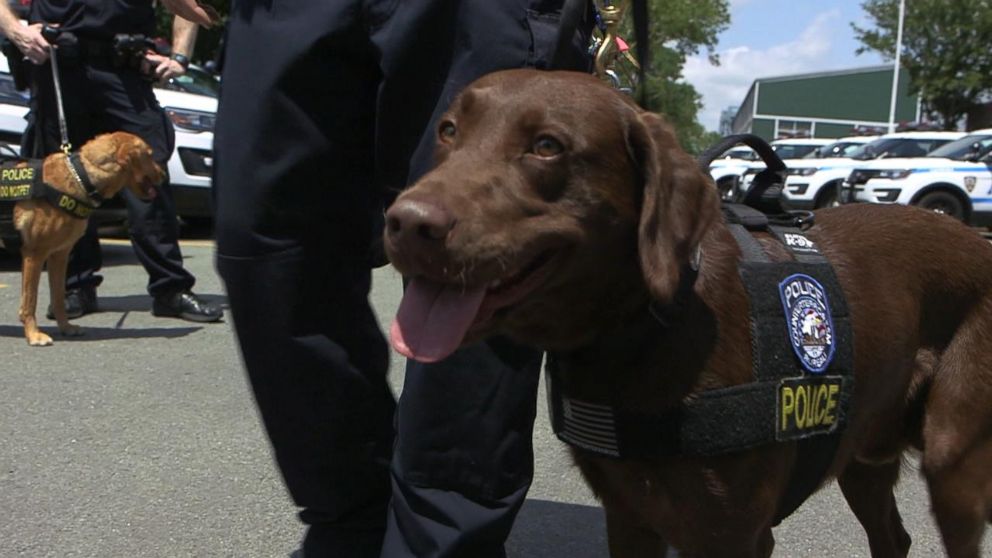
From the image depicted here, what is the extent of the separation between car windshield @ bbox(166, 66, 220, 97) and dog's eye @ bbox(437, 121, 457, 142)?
8045mm

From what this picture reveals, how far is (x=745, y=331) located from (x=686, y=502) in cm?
36

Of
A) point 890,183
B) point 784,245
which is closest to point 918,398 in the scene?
point 784,245

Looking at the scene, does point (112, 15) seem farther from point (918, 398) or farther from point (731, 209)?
point (918, 398)

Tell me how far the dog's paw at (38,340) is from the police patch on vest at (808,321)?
463 cm

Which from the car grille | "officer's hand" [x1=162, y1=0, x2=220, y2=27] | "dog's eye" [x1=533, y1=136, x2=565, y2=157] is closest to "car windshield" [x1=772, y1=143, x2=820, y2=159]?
the car grille

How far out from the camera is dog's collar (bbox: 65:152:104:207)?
573cm

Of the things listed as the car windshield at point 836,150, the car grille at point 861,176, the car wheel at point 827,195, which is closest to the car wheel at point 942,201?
the car grille at point 861,176

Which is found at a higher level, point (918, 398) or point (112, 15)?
point (112, 15)

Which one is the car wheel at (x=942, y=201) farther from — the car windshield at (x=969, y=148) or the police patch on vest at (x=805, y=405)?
the police patch on vest at (x=805, y=405)

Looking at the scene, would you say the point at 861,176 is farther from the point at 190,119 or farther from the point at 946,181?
the point at 190,119

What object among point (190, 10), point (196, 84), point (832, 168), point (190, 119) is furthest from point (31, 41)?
point (832, 168)

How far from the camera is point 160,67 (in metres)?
5.87

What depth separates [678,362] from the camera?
193 centimetres

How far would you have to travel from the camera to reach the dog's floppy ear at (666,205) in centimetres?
180
